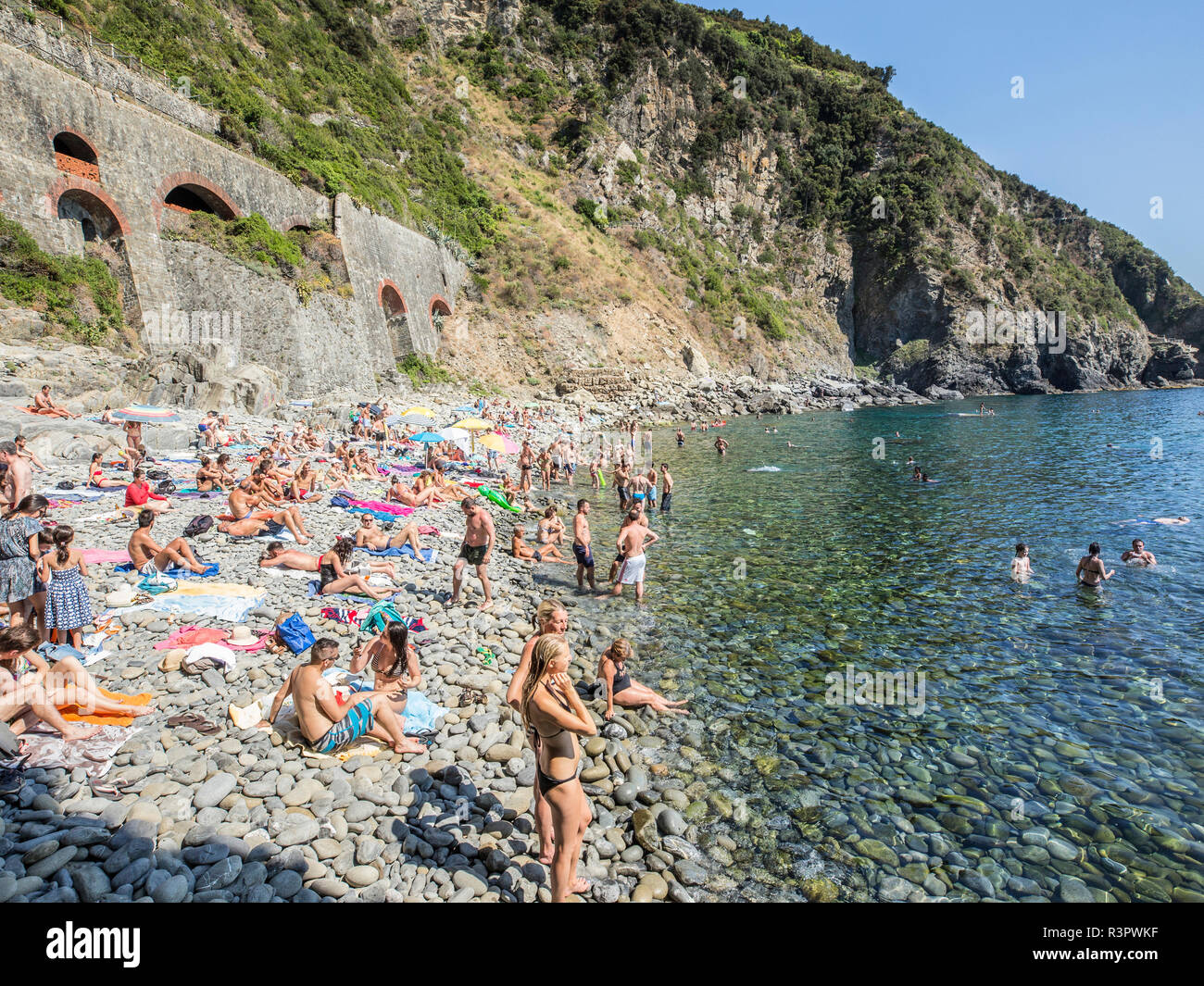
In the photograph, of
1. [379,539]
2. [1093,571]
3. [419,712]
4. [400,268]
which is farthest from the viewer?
[400,268]

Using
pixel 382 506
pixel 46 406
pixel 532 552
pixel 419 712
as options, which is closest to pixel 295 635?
pixel 419 712

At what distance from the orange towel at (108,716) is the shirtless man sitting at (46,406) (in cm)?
1349

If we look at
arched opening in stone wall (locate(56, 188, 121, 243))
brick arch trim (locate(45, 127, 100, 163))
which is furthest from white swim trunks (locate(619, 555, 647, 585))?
brick arch trim (locate(45, 127, 100, 163))

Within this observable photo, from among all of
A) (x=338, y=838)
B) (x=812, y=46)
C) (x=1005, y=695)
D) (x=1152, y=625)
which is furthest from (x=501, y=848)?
(x=812, y=46)

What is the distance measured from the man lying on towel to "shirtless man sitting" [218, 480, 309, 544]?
6066 mm

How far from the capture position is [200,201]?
23922 mm

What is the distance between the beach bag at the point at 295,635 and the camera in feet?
22.3

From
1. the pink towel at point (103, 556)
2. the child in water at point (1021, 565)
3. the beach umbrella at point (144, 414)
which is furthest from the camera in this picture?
the beach umbrella at point (144, 414)

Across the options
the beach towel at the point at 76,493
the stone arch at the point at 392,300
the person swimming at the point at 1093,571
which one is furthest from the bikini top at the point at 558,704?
the stone arch at the point at 392,300

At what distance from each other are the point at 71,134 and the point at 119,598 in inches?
790

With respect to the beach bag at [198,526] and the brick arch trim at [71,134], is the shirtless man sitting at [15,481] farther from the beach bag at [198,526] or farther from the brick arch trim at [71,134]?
the brick arch trim at [71,134]

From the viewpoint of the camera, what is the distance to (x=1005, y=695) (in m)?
7.11

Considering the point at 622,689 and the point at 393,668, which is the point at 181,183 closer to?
the point at 393,668
